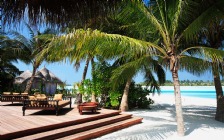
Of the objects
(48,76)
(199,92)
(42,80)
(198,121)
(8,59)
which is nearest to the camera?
(198,121)

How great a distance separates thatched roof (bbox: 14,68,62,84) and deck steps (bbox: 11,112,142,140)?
16.1m

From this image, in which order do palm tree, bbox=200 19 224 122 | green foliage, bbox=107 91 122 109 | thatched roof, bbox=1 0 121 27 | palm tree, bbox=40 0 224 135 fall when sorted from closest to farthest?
thatched roof, bbox=1 0 121 27, palm tree, bbox=40 0 224 135, palm tree, bbox=200 19 224 122, green foliage, bbox=107 91 122 109

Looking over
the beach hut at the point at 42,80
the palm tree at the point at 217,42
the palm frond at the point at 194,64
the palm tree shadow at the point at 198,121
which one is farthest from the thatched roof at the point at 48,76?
the palm frond at the point at 194,64

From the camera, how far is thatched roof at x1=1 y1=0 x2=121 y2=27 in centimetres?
238

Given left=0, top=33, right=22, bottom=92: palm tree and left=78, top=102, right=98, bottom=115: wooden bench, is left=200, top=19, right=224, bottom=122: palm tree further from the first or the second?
left=0, top=33, right=22, bottom=92: palm tree

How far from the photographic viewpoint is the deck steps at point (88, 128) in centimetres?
548

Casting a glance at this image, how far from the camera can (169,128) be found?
7.43 m

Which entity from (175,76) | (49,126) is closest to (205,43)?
(175,76)

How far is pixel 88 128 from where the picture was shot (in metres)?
6.67

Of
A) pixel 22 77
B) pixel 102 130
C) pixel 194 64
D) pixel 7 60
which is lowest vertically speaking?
pixel 102 130

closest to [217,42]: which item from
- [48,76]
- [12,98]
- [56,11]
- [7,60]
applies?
[56,11]

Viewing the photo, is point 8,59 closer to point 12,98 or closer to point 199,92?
point 12,98

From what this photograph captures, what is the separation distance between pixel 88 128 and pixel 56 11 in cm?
482

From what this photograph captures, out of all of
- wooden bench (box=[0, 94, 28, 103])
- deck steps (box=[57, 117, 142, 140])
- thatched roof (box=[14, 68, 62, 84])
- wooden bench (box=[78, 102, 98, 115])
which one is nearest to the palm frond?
deck steps (box=[57, 117, 142, 140])
